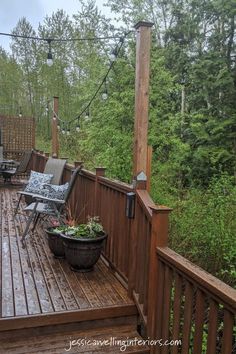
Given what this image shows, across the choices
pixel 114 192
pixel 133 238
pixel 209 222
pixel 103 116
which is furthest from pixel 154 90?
pixel 133 238

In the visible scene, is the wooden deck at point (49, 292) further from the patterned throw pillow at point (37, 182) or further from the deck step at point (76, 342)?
the patterned throw pillow at point (37, 182)

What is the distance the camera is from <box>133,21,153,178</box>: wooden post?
2.63 m

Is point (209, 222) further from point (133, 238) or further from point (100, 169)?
point (133, 238)

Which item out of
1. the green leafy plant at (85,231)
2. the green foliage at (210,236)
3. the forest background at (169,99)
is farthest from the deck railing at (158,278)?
the forest background at (169,99)

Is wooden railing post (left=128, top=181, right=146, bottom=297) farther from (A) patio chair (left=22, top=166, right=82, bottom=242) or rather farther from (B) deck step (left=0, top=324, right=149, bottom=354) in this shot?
(A) patio chair (left=22, top=166, right=82, bottom=242)

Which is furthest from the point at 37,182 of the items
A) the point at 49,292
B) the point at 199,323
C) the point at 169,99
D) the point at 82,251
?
the point at 169,99

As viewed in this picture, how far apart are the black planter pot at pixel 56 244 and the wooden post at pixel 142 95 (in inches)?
44.6

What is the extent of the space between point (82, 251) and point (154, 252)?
107 centimetres

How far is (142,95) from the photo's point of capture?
8.75ft

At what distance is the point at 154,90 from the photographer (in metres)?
8.45

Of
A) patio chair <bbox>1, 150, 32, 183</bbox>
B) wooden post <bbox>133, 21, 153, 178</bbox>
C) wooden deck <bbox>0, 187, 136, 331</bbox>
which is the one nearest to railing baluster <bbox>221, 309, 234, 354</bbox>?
wooden deck <bbox>0, 187, 136, 331</bbox>

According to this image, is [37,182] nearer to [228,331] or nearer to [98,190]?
[98,190]

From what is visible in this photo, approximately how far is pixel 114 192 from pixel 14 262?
1.21 m

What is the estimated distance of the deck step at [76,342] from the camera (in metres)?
2.14
